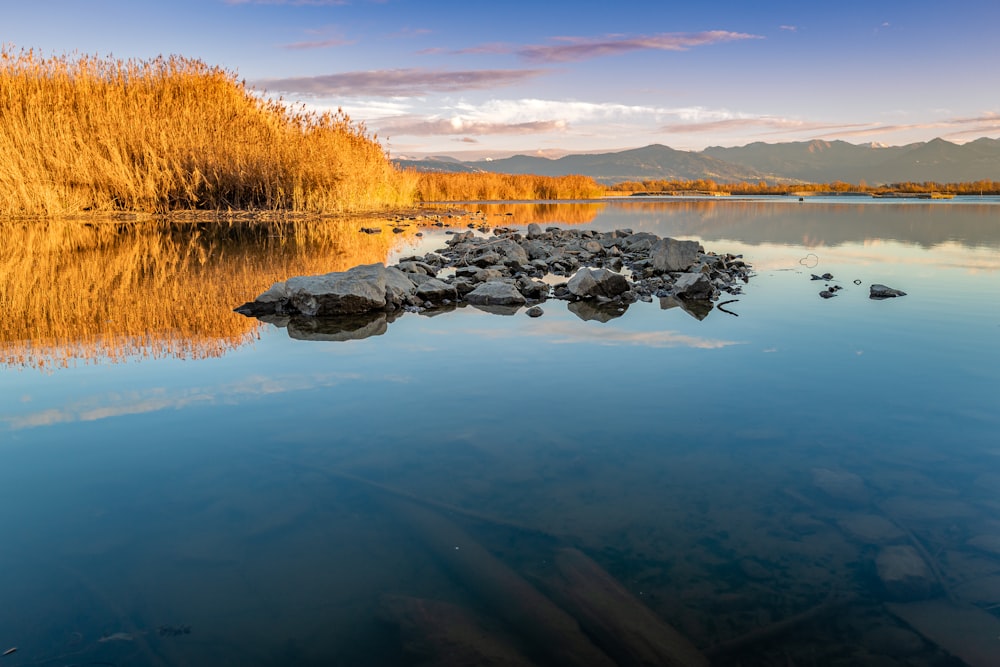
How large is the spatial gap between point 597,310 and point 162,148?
17590mm

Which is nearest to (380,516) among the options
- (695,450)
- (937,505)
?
(695,450)

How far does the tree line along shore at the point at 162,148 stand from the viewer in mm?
18219

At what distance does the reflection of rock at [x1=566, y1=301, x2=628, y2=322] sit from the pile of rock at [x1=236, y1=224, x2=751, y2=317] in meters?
0.24

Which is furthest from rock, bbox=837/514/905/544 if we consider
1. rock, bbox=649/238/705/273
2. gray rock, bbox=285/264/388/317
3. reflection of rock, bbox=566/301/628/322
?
rock, bbox=649/238/705/273

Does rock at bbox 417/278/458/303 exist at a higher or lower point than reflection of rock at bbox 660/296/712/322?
higher

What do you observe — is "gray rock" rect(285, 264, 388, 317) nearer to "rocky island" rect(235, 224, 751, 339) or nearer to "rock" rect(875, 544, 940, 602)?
"rocky island" rect(235, 224, 751, 339)

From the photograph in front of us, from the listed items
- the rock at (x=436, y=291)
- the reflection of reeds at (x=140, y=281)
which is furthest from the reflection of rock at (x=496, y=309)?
the reflection of reeds at (x=140, y=281)

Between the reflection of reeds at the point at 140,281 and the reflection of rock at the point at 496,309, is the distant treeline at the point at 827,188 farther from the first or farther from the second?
the reflection of rock at the point at 496,309

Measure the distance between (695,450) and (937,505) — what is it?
107 centimetres

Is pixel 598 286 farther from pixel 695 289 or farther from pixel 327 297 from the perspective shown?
pixel 327 297

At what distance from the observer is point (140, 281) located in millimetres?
8766

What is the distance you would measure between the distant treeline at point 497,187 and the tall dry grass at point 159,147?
768 inches

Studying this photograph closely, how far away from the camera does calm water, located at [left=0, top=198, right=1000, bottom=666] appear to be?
2.14 m

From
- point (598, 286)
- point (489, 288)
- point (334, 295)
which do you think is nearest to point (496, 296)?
point (489, 288)
